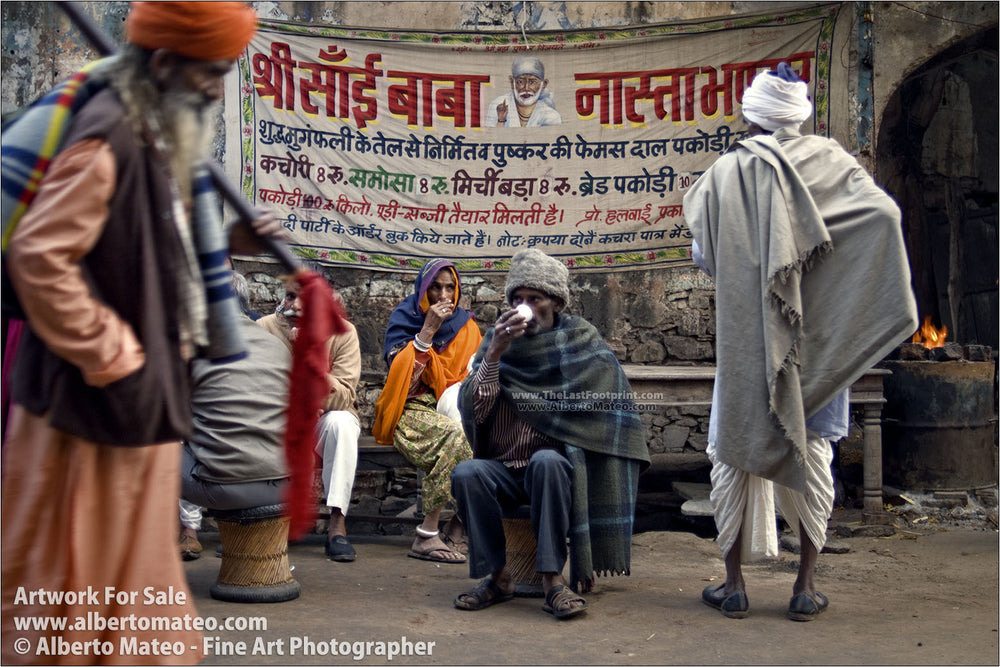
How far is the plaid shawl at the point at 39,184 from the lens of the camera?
1.92m

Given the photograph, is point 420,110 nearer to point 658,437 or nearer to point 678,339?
point 678,339

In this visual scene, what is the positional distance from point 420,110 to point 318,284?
4.91 m

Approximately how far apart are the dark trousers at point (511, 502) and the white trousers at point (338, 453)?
4.35ft

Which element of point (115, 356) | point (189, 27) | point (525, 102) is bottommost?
point (115, 356)

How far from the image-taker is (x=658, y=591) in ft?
14.5

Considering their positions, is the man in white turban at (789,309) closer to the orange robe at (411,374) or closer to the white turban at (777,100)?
the white turban at (777,100)

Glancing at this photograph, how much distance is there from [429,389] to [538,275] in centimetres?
171

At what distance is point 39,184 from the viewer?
191cm

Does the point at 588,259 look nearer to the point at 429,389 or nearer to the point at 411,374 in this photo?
the point at 429,389

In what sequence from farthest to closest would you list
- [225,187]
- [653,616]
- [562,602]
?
[653,616] < [562,602] < [225,187]

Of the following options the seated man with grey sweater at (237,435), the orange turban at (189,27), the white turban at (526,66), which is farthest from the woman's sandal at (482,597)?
the white turban at (526,66)

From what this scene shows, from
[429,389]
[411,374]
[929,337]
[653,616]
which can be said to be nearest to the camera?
[653,616]

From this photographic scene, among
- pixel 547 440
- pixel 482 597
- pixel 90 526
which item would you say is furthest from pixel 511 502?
pixel 90 526

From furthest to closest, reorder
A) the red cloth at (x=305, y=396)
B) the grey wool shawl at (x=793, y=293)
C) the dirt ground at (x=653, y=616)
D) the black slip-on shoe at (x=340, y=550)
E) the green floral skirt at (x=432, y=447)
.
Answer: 1. the green floral skirt at (x=432, y=447)
2. the black slip-on shoe at (x=340, y=550)
3. the grey wool shawl at (x=793, y=293)
4. the dirt ground at (x=653, y=616)
5. the red cloth at (x=305, y=396)
